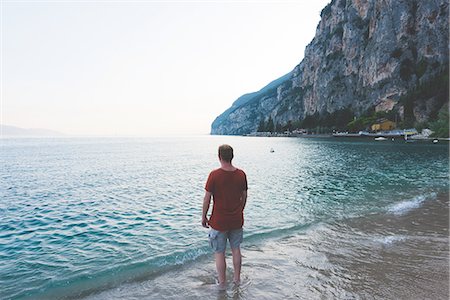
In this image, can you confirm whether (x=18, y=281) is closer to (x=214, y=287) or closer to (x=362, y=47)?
(x=214, y=287)

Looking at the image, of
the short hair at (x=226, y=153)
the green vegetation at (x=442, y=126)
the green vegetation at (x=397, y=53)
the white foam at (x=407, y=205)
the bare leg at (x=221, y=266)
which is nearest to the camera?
the short hair at (x=226, y=153)

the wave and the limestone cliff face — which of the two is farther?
the limestone cliff face

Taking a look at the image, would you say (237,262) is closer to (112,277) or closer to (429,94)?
(112,277)

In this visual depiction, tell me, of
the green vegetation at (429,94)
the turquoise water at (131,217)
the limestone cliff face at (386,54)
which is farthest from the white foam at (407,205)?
the limestone cliff face at (386,54)

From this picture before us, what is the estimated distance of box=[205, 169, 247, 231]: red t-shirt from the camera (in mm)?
6078

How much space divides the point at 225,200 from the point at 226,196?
94mm

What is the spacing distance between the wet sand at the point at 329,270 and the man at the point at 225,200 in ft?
4.31

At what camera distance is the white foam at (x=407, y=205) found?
15.0 metres

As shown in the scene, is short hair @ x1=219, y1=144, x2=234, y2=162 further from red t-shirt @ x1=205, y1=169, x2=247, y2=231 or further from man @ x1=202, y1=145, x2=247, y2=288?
red t-shirt @ x1=205, y1=169, x2=247, y2=231

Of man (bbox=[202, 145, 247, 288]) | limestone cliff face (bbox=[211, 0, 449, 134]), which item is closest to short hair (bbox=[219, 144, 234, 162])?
man (bbox=[202, 145, 247, 288])

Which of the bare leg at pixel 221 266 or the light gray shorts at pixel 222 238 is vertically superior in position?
the light gray shorts at pixel 222 238

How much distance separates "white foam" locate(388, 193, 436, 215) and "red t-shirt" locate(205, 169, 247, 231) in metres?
11.7

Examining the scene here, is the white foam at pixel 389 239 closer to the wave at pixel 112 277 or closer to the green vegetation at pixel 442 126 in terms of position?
the wave at pixel 112 277

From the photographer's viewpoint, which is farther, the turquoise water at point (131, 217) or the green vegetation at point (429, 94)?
the green vegetation at point (429, 94)
